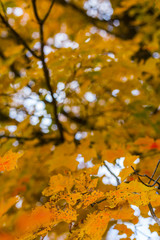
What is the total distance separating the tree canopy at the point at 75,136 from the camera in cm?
93

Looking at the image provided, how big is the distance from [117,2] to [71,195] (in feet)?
→ 10.3

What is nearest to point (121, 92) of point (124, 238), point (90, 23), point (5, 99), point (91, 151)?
point (91, 151)

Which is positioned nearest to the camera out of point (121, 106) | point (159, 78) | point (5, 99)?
point (5, 99)

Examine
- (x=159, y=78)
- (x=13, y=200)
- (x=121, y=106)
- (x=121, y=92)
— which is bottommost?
(x=159, y=78)

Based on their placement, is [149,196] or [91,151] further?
[91,151]

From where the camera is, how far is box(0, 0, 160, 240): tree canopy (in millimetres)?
927

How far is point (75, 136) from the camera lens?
2379 millimetres

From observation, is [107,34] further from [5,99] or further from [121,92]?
[5,99]

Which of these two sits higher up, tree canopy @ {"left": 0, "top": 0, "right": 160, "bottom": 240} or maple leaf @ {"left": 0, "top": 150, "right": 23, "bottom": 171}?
maple leaf @ {"left": 0, "top": 150, "right": 23, "bottom": 171}

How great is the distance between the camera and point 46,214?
0.91 meters

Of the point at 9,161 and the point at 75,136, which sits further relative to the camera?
the point at 75,136

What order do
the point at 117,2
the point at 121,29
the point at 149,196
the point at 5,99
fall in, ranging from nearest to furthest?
1. the point at 149,196
2. the point at 5,99
3. the point at 117,2
4. the point at 121,29

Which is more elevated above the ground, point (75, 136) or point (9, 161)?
point (9, 161)

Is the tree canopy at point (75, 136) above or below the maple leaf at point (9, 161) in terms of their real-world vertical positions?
below
